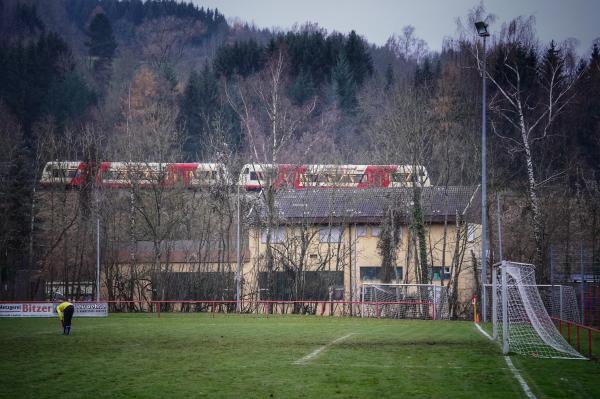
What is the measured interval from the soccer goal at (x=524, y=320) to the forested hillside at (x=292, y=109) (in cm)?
1739

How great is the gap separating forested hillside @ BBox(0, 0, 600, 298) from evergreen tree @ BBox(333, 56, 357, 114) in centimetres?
24

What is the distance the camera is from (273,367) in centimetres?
1609

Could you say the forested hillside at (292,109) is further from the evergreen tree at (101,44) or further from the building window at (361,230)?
the building window at (361,230)

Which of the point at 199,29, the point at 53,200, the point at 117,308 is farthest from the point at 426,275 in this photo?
the point at 199,29

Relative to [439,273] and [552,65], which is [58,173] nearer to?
[439,273]

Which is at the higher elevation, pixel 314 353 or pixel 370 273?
pixel 370 273

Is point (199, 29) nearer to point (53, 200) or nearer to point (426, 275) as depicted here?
point (53, 200)

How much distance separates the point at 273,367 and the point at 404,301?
26.5m

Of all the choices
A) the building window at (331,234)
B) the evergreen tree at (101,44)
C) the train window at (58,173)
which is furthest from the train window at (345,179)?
the evergreen tree at (101,44)

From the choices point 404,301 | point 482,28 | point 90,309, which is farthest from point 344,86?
point 90,309

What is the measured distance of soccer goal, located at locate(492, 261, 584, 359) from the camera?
1944 cm

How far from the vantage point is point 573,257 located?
45250 millimetres

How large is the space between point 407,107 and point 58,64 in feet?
236

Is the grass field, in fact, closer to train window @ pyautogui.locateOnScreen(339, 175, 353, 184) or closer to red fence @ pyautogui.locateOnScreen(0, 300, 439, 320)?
red fence @ pyautogui.locateOnScreen(0, 300, 439, 320)
